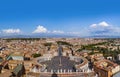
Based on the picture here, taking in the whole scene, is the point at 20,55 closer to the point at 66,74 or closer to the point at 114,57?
the point at 114,57

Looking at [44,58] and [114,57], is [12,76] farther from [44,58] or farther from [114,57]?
[114,57]

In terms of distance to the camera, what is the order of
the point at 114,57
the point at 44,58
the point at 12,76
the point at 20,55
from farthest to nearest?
1. the point at 114,57
2. the point at 20,55
3. the point at 44,58
4. the point at 12,76

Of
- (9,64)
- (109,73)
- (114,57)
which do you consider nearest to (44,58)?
(9,64)

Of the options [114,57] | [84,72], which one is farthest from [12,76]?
[114,57]

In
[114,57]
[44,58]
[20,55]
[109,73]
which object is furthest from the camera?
[114,57]

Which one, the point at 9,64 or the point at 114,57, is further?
the point at 114,57

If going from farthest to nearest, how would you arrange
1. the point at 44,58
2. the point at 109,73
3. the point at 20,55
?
the point at 20,55 < the point at 44,58 < the point at 109,73

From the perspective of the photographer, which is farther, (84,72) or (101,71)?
(101,71)

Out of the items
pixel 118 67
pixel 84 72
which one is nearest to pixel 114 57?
pixel 118 67

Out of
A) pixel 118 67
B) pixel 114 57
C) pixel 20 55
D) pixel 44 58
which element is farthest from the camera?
pixel 114 57
